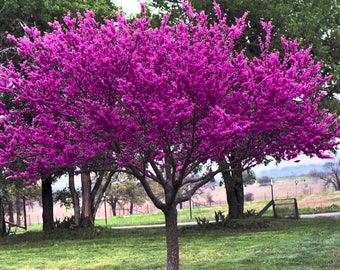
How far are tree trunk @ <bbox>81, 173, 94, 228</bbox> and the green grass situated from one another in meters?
2.60

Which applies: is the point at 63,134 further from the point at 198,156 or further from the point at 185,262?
the point at 185,262

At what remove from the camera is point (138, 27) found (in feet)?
20.3

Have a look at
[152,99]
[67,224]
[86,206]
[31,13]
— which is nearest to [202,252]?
[152,99]

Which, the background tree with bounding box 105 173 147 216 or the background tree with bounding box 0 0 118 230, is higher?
the background tree with bounding box 0 0 118 230

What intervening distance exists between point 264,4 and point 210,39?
1196cm

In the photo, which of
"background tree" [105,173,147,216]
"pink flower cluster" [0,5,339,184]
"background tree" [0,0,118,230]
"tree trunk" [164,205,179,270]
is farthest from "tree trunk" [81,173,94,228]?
"background tree" [105,173,147,216]

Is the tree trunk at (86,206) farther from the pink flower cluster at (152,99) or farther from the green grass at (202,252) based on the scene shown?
the pink flower cluster at (152,99)

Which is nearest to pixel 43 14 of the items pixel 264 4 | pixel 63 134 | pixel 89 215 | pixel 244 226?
pixel 264 4

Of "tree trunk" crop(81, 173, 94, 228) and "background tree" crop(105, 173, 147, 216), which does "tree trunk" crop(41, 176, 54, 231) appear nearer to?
"tree trunk" crop(81, 173, 94, 228)

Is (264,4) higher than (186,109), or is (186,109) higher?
(264,4)

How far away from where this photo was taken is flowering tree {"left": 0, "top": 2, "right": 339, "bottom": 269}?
232 inches

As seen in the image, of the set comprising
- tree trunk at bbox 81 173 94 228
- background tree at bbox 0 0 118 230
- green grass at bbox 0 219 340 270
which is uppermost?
background tree at bbox 0 0 118 230

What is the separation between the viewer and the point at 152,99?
231 inches

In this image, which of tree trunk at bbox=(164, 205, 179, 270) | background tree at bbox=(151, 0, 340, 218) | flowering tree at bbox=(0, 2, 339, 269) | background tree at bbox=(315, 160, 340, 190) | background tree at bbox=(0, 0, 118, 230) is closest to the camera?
flowering tree at bbox=(0, 2, 339, 269)
